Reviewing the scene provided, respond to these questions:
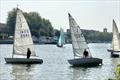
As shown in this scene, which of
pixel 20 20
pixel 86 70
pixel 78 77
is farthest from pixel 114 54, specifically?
pixel 78 77

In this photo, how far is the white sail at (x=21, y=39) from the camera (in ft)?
202

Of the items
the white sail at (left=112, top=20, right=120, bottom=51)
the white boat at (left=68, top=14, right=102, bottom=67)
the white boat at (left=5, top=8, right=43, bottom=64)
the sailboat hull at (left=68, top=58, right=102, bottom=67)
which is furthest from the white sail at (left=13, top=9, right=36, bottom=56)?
the white sail at (left=112, top=20, right=120, bottom=51)

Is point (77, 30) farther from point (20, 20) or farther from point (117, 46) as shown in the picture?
point (117, 46)

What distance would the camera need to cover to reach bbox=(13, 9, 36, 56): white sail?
2420 inches

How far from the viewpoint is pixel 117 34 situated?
3620 inches

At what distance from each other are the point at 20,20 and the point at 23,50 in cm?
397

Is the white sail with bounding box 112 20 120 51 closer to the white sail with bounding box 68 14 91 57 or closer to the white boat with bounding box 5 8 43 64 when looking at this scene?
the white boat with bounding box 5 8 43 64

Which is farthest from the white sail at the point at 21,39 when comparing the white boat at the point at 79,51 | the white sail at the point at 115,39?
the white sail at the point at 115,39

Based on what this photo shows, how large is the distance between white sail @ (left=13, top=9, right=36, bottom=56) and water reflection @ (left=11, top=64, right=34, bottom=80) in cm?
413

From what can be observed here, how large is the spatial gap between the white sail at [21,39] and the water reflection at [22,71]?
4.13 metres

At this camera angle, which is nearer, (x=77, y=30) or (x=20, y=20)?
(x=77, y=30)

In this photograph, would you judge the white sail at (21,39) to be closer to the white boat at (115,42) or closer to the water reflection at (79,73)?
the water reflection at (79,73)

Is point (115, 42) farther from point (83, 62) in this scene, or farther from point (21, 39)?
point (83, 62)

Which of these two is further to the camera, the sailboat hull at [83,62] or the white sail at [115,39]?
the white sail at [115,39]
